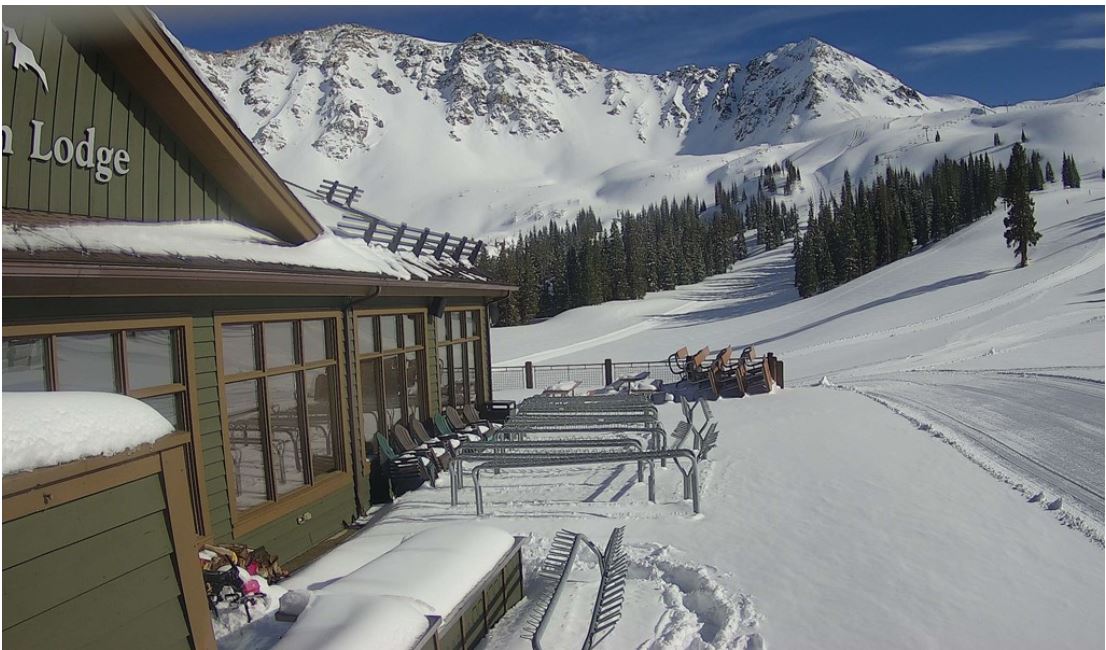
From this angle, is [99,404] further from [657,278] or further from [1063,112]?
[1063,112]

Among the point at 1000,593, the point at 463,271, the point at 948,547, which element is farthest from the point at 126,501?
the point at 463,271

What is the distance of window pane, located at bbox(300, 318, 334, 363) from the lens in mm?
8039

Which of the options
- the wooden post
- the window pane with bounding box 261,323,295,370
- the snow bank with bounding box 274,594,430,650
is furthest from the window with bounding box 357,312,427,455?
the wooden post

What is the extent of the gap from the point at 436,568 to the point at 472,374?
9089 millimetres

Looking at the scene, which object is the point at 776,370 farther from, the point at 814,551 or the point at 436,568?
the point at 436,568

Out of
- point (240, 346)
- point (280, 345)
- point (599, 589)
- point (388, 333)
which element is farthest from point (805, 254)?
point (599, 589)

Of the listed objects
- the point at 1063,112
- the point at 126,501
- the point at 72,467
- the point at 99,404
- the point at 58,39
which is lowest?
the point at 126,501

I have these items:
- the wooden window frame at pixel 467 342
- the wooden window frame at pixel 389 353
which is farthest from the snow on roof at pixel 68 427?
the wooden window frame at pixel 467 342

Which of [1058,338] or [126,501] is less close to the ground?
[126,501]

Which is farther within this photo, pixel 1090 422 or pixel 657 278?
pixel 657 278

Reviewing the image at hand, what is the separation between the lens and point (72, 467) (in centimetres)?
284

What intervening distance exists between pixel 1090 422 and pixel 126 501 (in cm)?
1337

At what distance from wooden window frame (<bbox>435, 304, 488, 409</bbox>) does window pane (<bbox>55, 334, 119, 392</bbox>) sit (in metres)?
5.90

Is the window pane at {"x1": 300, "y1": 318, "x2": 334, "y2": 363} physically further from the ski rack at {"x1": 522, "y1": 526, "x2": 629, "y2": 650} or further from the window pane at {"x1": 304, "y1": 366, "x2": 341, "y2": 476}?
the ski rack at {"x1": 522, "y1": 526, "x2": 629, "y2": 650}
